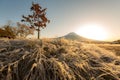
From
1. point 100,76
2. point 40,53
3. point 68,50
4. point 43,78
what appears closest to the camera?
point 43,78

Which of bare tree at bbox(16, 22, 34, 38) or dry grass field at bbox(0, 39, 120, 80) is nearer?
dry grass field at bbox(0, 39, 120, 80)

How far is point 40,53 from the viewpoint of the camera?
4.45 m

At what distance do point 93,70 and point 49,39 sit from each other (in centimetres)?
171

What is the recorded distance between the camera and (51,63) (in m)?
4.14

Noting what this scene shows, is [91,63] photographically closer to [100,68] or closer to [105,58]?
[100,68]

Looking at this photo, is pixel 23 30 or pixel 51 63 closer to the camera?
pixel 51 63

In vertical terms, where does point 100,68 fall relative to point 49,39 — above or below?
below

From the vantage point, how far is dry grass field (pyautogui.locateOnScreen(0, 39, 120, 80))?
12.8 feet

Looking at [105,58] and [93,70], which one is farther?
[105,58]

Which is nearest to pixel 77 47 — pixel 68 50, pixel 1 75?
pixel 68 50

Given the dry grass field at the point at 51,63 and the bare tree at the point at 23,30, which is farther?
the bare tree at the point at 23,30

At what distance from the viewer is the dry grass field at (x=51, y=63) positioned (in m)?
3.91

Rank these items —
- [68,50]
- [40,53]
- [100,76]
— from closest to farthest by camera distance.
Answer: [100,76], [40,53], [68,50]

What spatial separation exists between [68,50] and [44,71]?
108cm
